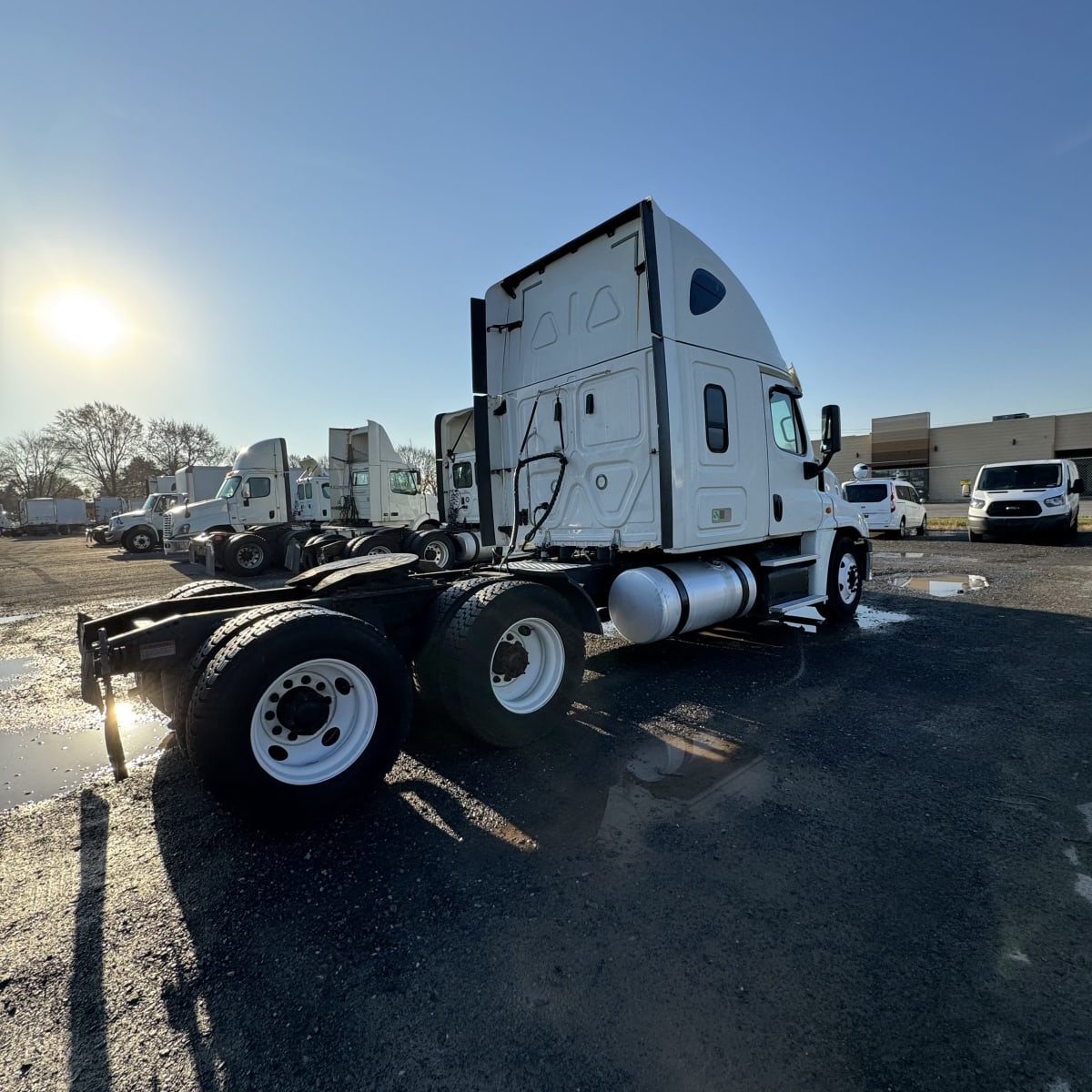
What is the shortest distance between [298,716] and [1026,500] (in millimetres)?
19544

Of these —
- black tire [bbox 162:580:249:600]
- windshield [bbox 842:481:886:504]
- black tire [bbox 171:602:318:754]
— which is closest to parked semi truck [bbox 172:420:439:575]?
black tire [bbox 162:580:249:600]

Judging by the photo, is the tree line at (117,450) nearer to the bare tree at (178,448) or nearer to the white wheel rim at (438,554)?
the bare tree at (178,448)

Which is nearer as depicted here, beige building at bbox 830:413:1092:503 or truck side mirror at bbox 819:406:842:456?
A: truck side mirror at bbox 819:406:842:456

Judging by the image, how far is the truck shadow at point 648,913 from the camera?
183 centimetres

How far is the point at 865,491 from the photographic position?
20.1 metres

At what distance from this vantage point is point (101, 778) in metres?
3.88

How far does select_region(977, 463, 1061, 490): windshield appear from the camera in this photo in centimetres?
1675

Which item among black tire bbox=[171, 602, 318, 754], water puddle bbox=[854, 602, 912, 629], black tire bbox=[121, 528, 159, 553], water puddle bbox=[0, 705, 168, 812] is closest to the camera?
black tire bbox=[171, 602, 318, 754]

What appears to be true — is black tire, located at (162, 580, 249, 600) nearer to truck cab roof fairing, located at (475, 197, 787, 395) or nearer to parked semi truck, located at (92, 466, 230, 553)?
truck cab roof fairing, located at (475, 197, 787, 395)

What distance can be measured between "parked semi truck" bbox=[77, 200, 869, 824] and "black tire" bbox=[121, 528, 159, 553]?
80.1 ft

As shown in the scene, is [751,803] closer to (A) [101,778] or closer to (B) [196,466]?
(A) [101,778]

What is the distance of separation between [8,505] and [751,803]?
10584 centimetres

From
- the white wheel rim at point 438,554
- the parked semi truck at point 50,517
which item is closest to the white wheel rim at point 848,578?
the white wheel rim at point 438,554

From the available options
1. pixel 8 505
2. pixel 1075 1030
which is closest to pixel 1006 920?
pixel 1075 1030
